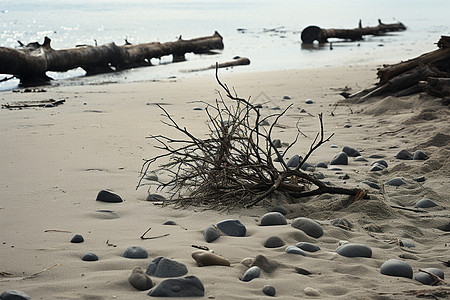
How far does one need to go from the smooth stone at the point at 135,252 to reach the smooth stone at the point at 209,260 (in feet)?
0.79

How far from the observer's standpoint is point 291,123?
6715 millimetres

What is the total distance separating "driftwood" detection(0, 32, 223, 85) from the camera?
11500 millimetres

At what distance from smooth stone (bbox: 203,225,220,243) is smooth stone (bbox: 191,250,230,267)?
0.34 metres

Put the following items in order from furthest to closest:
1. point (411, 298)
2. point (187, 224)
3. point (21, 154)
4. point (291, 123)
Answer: point (291, 123) → point (21, 154) → point (187, 224) → point (411, 298)

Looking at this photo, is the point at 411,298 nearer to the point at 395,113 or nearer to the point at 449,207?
the point at 449,207

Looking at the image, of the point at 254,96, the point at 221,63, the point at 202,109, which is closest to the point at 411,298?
the point at 202,109

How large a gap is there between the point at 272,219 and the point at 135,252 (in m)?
0.89

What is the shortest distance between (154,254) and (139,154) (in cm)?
240

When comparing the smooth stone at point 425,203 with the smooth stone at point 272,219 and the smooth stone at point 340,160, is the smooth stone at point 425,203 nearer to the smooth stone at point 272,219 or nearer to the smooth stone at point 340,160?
the smooth stone at point 272,219

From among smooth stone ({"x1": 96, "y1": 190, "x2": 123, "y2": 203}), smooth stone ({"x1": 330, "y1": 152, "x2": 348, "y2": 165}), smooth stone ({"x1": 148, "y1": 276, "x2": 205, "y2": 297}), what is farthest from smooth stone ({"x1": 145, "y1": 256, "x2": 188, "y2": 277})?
smooth stone ({"x1": 330, "y1": 152, "x2": 348, "y2": 165})

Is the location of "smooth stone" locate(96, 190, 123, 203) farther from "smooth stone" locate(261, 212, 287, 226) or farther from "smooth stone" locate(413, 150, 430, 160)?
"smooth stone" locate(413, 150, 430, 160)

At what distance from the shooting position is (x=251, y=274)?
2.30 m

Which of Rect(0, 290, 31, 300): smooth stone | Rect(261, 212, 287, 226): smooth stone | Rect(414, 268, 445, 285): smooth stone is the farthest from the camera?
Rect(261, 212, 287, 226): smooth stone

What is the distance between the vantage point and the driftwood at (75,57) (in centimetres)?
1150
